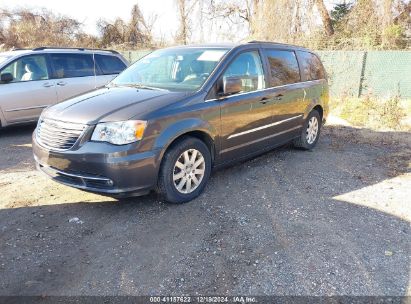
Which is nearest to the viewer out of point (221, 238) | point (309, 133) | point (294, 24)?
point (221, 238)

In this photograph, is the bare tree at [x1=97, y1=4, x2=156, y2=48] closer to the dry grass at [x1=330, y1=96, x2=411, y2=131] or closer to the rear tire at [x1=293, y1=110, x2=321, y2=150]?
the dry grass at [x1=330, y1=96, x2=411, y2=131]

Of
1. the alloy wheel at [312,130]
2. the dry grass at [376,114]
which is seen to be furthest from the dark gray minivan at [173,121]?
the dry grass at [376,114]

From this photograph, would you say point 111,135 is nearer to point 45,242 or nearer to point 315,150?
point 45,242

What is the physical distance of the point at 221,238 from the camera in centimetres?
351

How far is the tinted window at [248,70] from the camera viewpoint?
15.5ft

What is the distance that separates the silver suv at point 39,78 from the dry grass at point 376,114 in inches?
253

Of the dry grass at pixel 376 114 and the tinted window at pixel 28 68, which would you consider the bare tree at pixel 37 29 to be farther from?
the dry grass at pixel 376 114

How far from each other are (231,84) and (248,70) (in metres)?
0.74

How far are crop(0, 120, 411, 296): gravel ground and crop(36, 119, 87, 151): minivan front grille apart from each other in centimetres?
72

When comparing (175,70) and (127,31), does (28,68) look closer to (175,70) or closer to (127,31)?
(175,70)

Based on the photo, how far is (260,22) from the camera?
15734 mm

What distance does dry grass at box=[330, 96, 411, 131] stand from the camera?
29.0ft

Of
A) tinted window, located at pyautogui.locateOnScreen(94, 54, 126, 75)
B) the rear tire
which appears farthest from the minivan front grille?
tinted window, located at pyautogui.locateOnScreen(94, 54, 126, 75)

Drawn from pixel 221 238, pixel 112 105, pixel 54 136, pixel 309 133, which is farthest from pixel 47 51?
pixel 221 238
